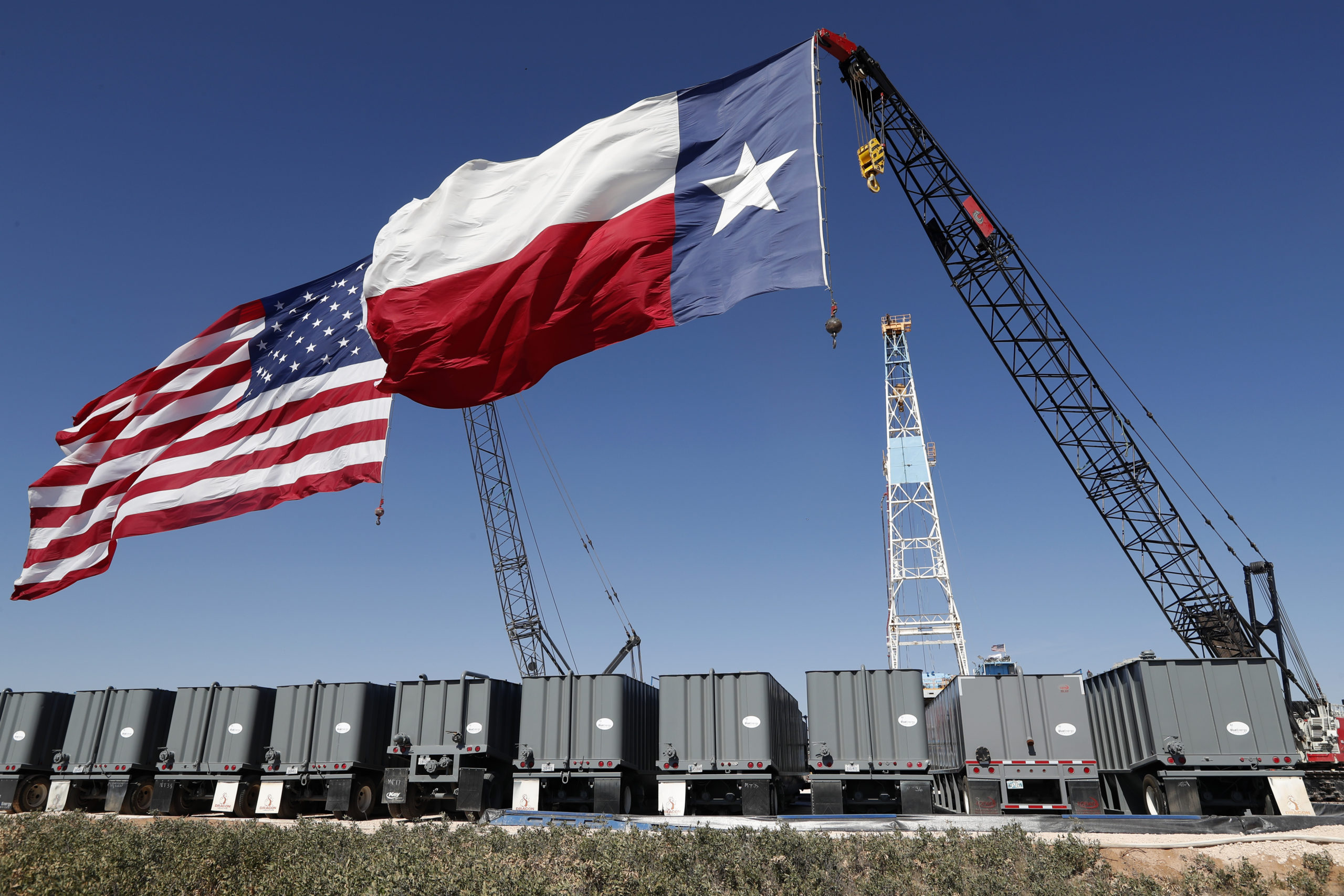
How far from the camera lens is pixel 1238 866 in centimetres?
1324

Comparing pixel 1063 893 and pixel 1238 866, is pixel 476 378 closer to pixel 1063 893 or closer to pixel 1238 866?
pixel 1063 893

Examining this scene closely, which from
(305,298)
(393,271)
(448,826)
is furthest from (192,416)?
(448,826)

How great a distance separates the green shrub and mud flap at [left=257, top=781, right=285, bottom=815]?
10.0m

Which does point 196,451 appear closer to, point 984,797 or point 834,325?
point 834,325

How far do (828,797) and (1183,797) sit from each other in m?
7.77

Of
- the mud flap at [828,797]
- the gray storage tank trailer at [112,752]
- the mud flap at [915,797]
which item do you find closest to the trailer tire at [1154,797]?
the mud flap at [915,797]

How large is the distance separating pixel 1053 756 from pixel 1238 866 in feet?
24.2

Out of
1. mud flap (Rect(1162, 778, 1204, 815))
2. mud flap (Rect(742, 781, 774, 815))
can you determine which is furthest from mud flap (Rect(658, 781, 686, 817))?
mud flap (Rect(1162, 778, 1204, 815))

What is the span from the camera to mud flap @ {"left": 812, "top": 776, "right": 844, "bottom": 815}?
21.1 m

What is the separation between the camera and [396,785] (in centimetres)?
2388

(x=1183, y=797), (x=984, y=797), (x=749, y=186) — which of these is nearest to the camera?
(x=749, y=186)

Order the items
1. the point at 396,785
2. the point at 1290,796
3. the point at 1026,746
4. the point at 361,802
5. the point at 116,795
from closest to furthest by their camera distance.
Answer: the point at 1290,796
the point at 1026,746
the point at 396,785
the point at 361,802
the point at 116,795

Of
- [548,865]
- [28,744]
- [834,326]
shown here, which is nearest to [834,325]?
[834,326]

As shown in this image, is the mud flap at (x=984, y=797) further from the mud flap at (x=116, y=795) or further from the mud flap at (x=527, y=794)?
the mud flap at (x=116, y=795)
